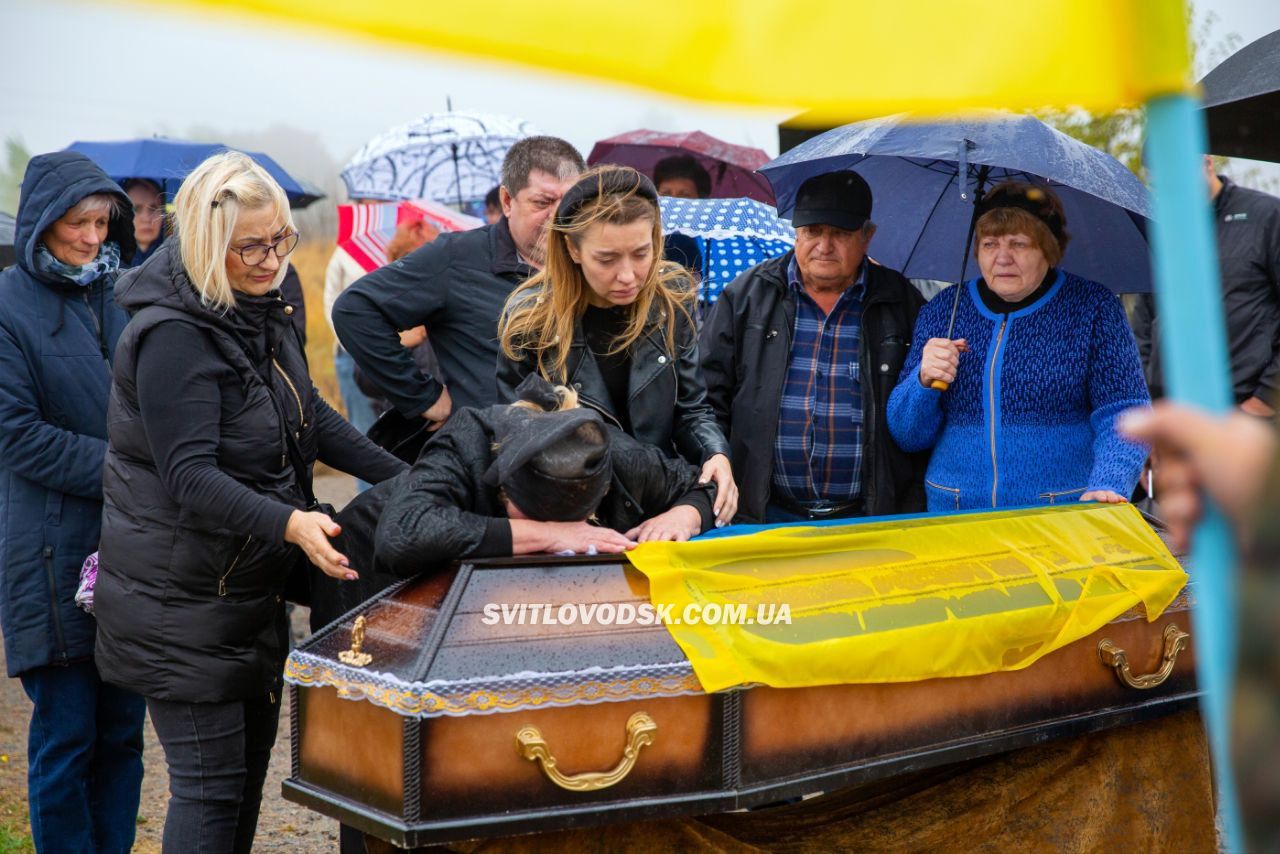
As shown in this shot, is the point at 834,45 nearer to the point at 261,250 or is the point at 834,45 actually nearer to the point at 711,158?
the point at 261,250

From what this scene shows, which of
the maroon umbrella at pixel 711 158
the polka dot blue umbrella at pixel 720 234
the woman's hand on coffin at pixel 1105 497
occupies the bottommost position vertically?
the woman's hand on coffin at pixel 1105 497

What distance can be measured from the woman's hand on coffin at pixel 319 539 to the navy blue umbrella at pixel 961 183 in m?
1.71

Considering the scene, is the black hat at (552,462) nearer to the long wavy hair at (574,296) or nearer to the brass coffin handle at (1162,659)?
the long wavy hair at (574,296)

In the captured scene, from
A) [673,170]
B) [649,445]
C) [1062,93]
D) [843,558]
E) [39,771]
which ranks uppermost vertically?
[673,170]

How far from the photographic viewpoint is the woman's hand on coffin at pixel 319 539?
276cm

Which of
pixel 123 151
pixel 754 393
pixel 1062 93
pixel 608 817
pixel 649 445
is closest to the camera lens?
pixel 1062 93

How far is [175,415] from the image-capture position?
2.85m

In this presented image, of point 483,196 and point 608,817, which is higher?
point 483,196

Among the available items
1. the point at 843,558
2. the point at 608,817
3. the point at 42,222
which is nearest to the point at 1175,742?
the point at 843,558

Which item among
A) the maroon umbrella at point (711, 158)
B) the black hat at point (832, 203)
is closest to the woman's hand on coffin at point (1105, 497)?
the black hat at point (832, 203)

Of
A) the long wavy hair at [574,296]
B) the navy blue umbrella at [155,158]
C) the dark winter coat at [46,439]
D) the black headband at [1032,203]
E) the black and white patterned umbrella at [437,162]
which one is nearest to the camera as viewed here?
the long wavy hair at [574,296]

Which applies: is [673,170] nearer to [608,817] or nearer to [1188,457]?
[608,817]

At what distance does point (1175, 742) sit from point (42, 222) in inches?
127

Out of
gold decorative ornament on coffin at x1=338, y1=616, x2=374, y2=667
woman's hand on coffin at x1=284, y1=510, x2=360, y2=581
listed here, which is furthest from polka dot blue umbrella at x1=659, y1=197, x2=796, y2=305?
gold decorative ornament on coffin at x1=338, y1=616, x2=374, y2=667
